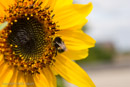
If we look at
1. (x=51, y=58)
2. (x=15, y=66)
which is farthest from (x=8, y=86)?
(x=51, y=58)

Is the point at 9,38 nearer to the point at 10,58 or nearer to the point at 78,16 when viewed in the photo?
the point at 10,58

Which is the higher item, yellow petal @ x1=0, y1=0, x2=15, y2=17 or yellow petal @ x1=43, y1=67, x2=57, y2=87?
yellow petal @ x1=0, y1=0, x2=15, y2=17

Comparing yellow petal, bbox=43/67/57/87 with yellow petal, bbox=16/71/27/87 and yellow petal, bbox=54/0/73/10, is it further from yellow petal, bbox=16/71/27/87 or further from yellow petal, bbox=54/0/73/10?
yellow petal, bbox=54/0/73/10

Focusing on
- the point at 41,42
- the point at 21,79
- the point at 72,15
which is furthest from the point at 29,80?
the point at 72,15

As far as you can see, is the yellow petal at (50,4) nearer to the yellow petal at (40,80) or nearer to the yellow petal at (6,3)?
the yellow petal at (6,3)

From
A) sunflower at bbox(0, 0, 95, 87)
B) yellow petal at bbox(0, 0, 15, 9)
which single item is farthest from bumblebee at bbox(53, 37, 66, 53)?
yellow petal at bbox(0, 0, 15, 9)
